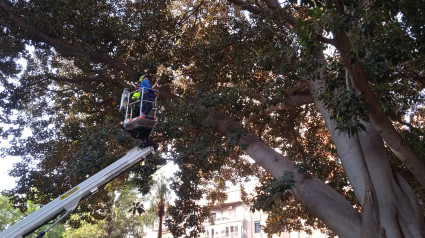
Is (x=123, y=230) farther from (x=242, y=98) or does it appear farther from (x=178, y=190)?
(x=242, y=98)

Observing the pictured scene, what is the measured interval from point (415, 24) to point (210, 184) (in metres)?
12.0

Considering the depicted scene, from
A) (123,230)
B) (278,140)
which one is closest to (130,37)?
(278,140)

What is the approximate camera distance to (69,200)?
19.5ft

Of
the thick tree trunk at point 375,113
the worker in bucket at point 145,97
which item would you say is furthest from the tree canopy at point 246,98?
the worker in bucket at point 145,97

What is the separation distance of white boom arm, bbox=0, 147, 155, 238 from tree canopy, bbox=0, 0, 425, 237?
1929 millimetres

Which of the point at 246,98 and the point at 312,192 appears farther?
the point at 246,98

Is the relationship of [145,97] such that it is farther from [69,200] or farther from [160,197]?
[160,197]

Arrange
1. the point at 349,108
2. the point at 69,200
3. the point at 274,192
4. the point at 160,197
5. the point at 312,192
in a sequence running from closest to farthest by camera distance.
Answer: the point at 349,108 < the point at 69,200 < the point at 274,192 < the point at 312,192 < the point at 160,197

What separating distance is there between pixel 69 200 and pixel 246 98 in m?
5.44

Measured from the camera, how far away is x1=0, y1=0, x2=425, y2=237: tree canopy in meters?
5.94

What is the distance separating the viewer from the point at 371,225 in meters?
6.45

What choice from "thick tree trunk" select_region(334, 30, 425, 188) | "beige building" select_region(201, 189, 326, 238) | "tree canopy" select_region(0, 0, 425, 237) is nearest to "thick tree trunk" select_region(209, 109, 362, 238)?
"tree canopy" select_region(0, 0, 425, 237)

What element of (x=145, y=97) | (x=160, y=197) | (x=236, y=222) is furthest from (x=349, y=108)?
(x=236, y=222)

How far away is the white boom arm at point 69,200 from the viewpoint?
555cm
